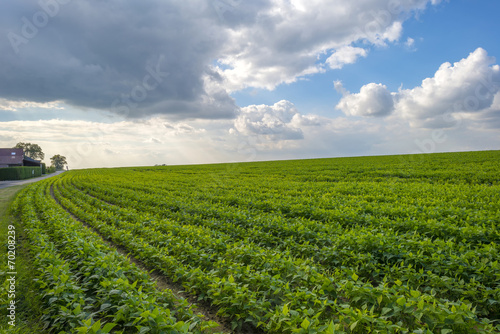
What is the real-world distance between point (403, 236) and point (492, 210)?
541 centimetres

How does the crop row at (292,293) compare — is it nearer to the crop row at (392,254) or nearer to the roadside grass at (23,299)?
the crop row at (392,254)

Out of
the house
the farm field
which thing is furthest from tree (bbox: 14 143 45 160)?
the farm field

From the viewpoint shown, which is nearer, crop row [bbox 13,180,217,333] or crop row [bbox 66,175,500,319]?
crop row [bbox 13,180,217,333]

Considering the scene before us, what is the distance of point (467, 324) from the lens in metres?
3.84

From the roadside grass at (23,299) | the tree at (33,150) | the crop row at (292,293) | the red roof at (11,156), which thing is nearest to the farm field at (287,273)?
the crop row at (292,293)

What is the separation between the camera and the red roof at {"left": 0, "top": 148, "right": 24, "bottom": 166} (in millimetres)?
67812

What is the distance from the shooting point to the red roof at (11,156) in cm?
6781

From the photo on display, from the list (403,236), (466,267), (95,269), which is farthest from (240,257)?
(466,267)

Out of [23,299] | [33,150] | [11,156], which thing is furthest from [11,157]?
[23,299]

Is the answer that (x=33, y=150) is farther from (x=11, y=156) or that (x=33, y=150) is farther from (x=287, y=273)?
(x=287, y=273)

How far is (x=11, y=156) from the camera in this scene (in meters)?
68.6

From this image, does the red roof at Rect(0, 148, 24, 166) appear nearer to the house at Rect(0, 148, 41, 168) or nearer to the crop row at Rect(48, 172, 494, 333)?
the house at Rect(0, 148, 41, 168)

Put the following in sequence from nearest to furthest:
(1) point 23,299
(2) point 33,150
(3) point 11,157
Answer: (1) point 23,299
(3) point 11,157
(2) point 33,150

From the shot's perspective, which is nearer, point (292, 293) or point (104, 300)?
point (292, 293)
